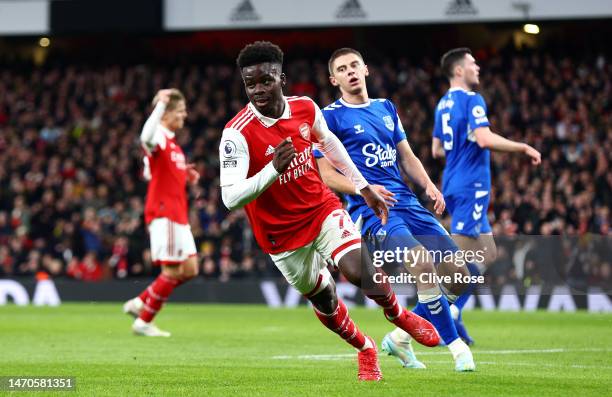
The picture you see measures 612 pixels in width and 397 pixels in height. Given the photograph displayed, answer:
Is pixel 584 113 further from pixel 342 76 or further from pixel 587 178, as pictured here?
pixel 342 76

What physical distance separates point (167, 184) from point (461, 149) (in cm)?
395

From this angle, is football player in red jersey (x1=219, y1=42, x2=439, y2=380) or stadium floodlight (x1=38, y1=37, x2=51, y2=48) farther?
stadium floodlight (x1=38, y1=37, x2=51, y2=48)

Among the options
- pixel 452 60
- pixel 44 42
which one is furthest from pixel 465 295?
pixel 44 42

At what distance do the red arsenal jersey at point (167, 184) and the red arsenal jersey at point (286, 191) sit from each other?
5.72m

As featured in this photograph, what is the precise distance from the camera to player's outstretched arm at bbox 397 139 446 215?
845cm

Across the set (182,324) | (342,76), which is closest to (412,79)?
(182,324)

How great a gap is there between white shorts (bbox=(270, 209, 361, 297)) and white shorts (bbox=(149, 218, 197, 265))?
564 cm

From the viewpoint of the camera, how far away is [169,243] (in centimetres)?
1317

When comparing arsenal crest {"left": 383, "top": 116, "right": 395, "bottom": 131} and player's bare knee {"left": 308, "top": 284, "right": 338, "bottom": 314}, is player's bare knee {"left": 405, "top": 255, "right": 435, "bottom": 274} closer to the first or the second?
player's bare knee {"left": 308, "top": 284, "right": 338, "bottom": 314}

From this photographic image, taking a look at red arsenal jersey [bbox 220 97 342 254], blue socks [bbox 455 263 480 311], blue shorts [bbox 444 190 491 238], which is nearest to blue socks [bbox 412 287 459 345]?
red arsenal jersey [bbox 220 97 342 254]

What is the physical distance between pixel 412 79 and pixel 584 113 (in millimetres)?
4819

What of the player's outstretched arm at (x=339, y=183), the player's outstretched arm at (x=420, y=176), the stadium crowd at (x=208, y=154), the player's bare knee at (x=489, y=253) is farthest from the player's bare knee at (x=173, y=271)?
the stadium crowd at (x=208, y=154)

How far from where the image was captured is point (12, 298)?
22.8 metres

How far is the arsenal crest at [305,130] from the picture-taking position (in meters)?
7.60
